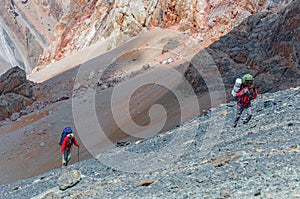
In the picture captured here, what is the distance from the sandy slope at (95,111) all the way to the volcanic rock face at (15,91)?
182cm

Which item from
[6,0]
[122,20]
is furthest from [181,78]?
[6,0]

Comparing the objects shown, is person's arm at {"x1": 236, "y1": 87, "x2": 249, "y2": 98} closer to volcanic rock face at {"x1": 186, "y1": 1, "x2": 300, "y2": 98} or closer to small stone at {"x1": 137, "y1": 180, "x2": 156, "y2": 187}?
small stone at {"x1": 137, "y1": 180, "x2": 156, "y2": 187}

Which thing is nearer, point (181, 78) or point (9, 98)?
point (181, 78)

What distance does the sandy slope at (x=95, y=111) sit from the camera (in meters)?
16.4

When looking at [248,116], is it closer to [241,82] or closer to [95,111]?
[241,82]

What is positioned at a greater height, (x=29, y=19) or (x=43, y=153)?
(x=29, y=19)

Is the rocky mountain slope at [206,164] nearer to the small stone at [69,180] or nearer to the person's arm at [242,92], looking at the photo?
the small stone at [69,180]

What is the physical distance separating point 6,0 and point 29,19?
12.2 meters

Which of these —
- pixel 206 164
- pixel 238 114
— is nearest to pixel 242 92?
pixel 238 114

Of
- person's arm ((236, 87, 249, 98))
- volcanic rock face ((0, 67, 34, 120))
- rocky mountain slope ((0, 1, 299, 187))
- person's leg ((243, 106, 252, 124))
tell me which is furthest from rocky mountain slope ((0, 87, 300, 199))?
volcanic rock face ((0, 67, 34, 120))

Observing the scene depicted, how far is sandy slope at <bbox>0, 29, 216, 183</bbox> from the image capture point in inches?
647

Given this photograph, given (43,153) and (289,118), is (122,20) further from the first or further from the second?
(289,118)

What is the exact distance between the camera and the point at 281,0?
24500mm

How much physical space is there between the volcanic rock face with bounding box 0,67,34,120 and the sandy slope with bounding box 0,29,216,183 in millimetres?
1821
